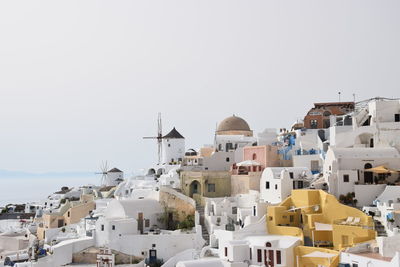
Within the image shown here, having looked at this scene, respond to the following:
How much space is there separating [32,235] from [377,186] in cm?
2982

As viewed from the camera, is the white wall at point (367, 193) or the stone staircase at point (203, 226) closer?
the white wall at point (367, 193)

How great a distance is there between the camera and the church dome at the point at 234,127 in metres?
52.8

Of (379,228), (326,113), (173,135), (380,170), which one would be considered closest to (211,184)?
(380,170)

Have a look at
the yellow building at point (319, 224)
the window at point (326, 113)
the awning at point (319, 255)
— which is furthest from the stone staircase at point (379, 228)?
the window at point (326, 113)

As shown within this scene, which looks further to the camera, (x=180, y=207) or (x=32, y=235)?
(x=32, y=235)

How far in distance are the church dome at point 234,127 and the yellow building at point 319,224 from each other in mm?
22472

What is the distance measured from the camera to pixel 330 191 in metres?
30.7

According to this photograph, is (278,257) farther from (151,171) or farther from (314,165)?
(151,171)

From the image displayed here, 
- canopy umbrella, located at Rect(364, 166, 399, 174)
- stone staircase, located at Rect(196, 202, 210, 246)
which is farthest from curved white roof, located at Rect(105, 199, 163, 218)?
canopy umbrella, located at Rect(364, 166, 399, 174)

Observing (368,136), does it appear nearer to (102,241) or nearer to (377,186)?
(377,186)

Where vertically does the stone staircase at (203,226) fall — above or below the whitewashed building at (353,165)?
below

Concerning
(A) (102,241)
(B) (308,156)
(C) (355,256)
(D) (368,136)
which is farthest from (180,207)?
(C) (355,256)

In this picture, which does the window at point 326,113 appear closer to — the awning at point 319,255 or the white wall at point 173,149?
the white wall at point 173,149

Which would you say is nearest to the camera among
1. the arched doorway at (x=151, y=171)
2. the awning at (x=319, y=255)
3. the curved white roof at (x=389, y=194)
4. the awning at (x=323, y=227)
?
the awning at (x=319, y=255)
